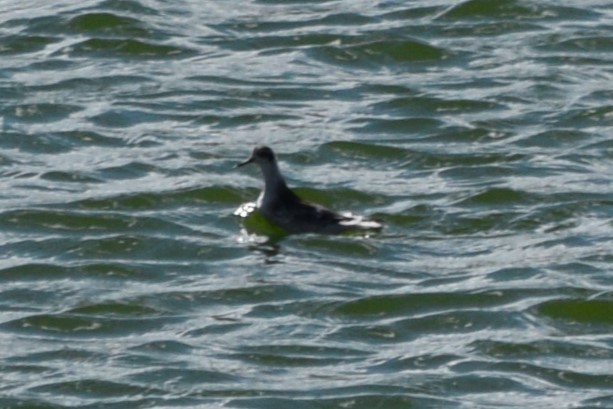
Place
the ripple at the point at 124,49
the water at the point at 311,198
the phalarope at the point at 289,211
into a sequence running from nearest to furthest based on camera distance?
the water at the point at 311,198 → the phalarope at the point at 289,211 → the ripple at the point at 124,49

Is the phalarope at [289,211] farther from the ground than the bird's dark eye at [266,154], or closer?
closer

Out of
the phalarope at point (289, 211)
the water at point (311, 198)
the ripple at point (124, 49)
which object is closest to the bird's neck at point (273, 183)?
the phalarope at point (289, 211)

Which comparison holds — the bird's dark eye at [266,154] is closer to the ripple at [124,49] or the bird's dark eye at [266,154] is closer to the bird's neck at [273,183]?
the bird's neck at [273,183]

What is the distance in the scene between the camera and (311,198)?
1919 centimetres

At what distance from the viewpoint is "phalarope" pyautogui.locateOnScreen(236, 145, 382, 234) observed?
17.9 m

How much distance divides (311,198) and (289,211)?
3.14ft

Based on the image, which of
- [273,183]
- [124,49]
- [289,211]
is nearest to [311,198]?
[273,183]

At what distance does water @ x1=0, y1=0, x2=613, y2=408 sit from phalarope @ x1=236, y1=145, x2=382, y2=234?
14 centimetres

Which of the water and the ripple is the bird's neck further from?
the ripple

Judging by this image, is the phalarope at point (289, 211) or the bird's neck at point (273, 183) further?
the bird's neck at point (273, 183)

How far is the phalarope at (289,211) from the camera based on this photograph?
58.8 ft

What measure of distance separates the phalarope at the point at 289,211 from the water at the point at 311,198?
0.46 feet

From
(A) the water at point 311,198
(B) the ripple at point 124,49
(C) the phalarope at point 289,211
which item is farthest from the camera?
(B) the ripple at point 124,49

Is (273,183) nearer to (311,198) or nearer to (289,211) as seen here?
(289,211)
